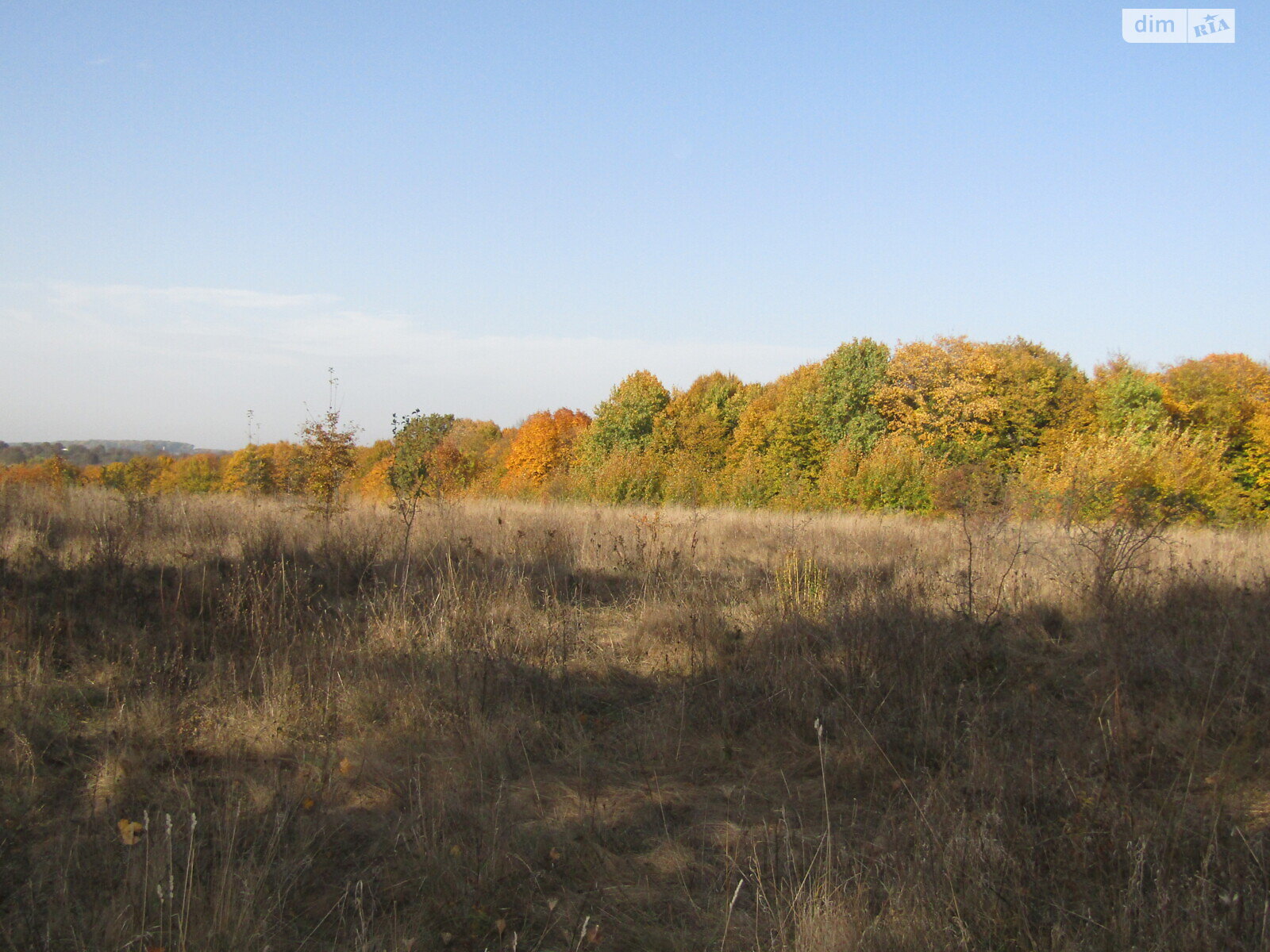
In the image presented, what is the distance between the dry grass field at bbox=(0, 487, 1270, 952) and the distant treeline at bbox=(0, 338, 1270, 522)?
13.7 feet

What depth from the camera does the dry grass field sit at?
2.46 meters

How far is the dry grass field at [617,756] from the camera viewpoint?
2.46 metres

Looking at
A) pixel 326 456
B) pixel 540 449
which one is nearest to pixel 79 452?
pixel 540 449

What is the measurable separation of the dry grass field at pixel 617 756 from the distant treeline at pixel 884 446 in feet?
13.7

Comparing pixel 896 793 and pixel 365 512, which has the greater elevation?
pixel 365 512

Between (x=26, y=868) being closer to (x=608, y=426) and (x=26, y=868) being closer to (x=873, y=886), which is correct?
(x=873, y=886)

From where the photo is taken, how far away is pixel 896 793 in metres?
3.63

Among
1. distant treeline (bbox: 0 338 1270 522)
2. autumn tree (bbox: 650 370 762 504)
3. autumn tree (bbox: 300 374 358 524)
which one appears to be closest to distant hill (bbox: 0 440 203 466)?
distant treeline (bbox: 0 338 1270 522)

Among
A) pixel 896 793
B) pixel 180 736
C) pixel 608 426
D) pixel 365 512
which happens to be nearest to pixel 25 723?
pixel 180 736

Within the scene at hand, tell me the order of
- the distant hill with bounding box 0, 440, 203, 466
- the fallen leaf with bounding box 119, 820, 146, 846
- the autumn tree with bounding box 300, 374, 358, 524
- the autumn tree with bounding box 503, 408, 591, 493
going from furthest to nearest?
the autumn tree with bounding box 503, 408, 591, 493, the distant hill with bounding box 0, 440, 203, 466, the autumn tree with bounding box 300, 374, 358, 524, the fallen leaf with bounding box 119, 820, 146, 846

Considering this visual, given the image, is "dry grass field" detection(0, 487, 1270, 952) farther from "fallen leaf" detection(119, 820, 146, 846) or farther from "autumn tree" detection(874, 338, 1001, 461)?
"autumn tree" detection(874, 338, 1001, 461)

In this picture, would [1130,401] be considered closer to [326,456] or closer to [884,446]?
[884,446]

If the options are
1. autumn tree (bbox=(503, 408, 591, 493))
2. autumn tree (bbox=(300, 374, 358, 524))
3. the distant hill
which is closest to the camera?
autumn tree (bbox=(300, 374, 358, 524))

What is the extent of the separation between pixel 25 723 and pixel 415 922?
9.05ft
